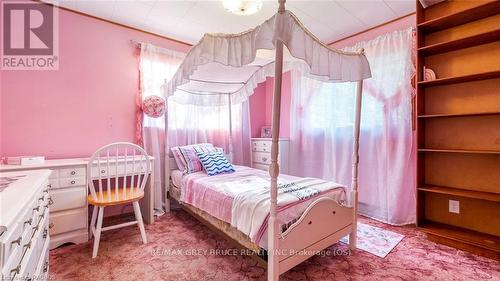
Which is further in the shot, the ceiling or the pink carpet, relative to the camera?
the ceiling

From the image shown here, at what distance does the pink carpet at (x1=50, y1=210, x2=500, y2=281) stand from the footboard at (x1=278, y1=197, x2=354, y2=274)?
0.22m

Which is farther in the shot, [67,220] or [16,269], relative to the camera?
[67,220]

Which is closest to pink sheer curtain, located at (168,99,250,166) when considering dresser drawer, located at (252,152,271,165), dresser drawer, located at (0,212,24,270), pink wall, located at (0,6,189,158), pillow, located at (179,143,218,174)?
dresser drawer, located at (252,152,271,165)

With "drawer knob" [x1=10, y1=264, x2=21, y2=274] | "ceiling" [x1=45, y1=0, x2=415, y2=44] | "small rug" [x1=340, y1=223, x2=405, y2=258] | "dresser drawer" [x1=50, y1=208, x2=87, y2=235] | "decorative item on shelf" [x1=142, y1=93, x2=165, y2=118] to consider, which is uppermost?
"ceiling" [x1=45, y1=0, x2=415, y2=44]

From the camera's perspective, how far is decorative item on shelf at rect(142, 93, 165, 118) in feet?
9.23

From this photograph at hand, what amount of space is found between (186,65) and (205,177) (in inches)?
48.3

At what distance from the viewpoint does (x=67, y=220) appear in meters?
2.11

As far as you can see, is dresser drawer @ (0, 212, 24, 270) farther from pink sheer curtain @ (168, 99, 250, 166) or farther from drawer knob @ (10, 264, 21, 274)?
pink sheer curtain @ (168, 99, 250, 166)

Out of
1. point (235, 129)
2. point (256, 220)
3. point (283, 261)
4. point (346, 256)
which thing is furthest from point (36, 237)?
point (235, 129)

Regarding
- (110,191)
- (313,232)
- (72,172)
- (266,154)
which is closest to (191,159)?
(110,191)

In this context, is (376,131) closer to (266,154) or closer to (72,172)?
(266,154)

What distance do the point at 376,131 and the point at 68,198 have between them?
3.52 metres

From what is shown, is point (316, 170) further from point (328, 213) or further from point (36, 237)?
point (36, 237)

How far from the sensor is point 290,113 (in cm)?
386
